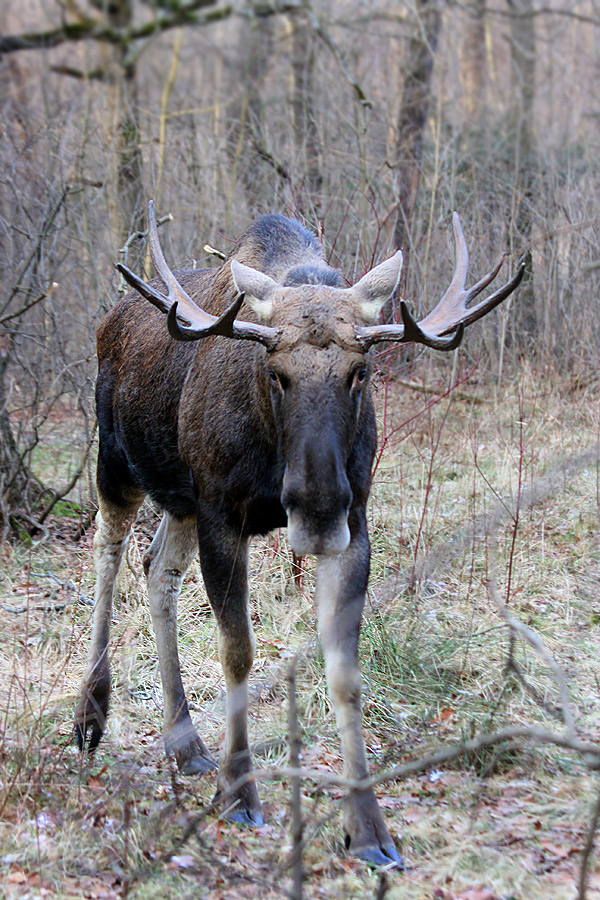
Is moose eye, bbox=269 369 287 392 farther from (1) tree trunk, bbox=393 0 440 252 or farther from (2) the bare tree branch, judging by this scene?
(2) the bare tree branch

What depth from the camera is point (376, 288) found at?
4.72 m

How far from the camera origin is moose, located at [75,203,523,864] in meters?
4.19

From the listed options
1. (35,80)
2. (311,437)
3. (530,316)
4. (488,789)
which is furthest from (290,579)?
(35,80)

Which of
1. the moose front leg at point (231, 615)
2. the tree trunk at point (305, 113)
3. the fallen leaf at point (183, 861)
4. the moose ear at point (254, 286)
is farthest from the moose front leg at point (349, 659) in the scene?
the tree trunk at point (305, 113)

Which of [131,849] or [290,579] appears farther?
[290,579]

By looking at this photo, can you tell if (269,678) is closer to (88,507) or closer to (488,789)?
(488,789)

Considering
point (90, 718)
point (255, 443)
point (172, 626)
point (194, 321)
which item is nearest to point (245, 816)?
point (90, 718)

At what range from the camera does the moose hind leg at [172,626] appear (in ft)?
17.6

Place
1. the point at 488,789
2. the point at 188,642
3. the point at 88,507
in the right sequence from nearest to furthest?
the point at 488,789 < the point at 188,642 < the point at 88,507

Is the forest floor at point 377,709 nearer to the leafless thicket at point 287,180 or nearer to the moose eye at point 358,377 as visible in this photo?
the moose eye at point 358,377

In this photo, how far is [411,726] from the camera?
5.57 m

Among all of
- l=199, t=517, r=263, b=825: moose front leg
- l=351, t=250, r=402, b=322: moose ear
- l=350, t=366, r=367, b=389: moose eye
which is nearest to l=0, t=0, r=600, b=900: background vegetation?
l=199, t=517, r=263, b=825: moose front leg

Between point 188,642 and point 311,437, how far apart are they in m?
3.17

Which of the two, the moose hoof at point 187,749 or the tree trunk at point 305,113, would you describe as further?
the tree trunk at point 305,113
